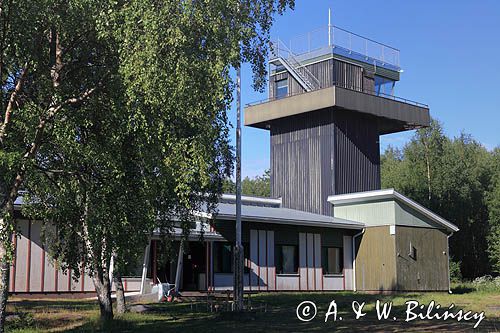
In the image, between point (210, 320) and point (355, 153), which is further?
point (355, 153)

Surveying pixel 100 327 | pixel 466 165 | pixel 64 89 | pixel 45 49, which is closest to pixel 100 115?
pixel 64 89

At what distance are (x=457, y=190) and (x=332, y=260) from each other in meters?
17.1

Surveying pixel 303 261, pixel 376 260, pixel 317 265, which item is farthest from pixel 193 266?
pixel 376 260

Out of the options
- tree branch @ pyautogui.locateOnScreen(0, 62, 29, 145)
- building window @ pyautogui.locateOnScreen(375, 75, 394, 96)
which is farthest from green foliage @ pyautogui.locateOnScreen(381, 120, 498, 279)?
tree branch @ pyautogui.locateOnScreen(0, 62, 29, 145)

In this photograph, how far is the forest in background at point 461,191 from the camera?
46656mm

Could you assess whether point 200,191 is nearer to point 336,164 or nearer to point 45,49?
point 45,49

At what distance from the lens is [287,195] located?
3947 cm

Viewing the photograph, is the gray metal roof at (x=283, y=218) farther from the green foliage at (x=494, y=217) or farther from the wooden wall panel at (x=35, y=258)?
the green foliage at (x=494, y=217)

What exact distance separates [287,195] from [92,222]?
2766 centimetres

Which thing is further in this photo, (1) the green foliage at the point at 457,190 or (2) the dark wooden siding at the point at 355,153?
(1) the green foliage at the point at 457,190

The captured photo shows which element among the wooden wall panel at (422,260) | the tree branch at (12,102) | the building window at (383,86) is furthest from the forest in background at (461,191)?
the tree branch at (12,102)

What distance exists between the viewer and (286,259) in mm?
32219

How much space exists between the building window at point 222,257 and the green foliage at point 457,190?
21.6 m

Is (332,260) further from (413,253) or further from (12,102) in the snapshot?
(12,102)
